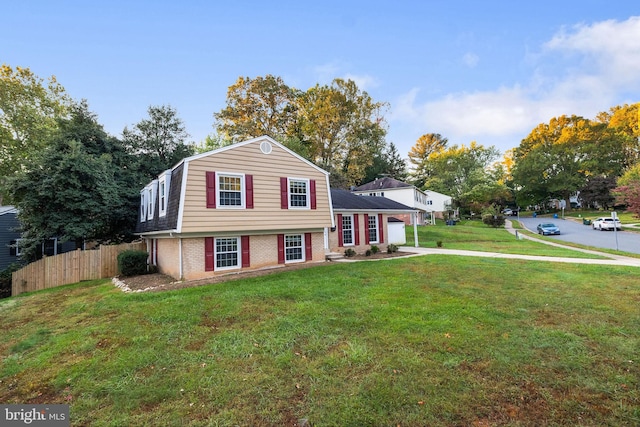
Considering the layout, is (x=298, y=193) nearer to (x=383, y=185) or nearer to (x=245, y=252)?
(x=245, y=252)

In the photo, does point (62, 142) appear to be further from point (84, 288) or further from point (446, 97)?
point (446, 97)

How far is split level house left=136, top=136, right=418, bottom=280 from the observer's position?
1067 cm

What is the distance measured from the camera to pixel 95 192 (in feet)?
50.8

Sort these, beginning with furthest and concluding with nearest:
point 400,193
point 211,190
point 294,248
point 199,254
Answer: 1. point 400,193
2. point 294,248
3. point 199,254
4. point 211,190

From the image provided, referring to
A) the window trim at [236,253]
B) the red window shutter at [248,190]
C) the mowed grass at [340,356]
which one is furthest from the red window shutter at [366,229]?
the mowed grass at [340,356]

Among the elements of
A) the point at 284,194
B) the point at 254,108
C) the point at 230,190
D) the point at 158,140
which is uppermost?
the point at 254,108

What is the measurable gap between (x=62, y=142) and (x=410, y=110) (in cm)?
2241

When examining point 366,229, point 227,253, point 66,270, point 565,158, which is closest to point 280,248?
point 227,253

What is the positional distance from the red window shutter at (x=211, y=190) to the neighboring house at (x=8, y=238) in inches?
701

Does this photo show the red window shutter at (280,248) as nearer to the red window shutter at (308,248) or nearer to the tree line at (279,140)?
the red window shutter at (308,248)

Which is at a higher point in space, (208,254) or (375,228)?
(375,228)

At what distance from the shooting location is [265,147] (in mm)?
12164

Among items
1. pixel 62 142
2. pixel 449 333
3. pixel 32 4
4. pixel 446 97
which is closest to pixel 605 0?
pixel 446 97

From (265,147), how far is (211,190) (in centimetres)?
294
